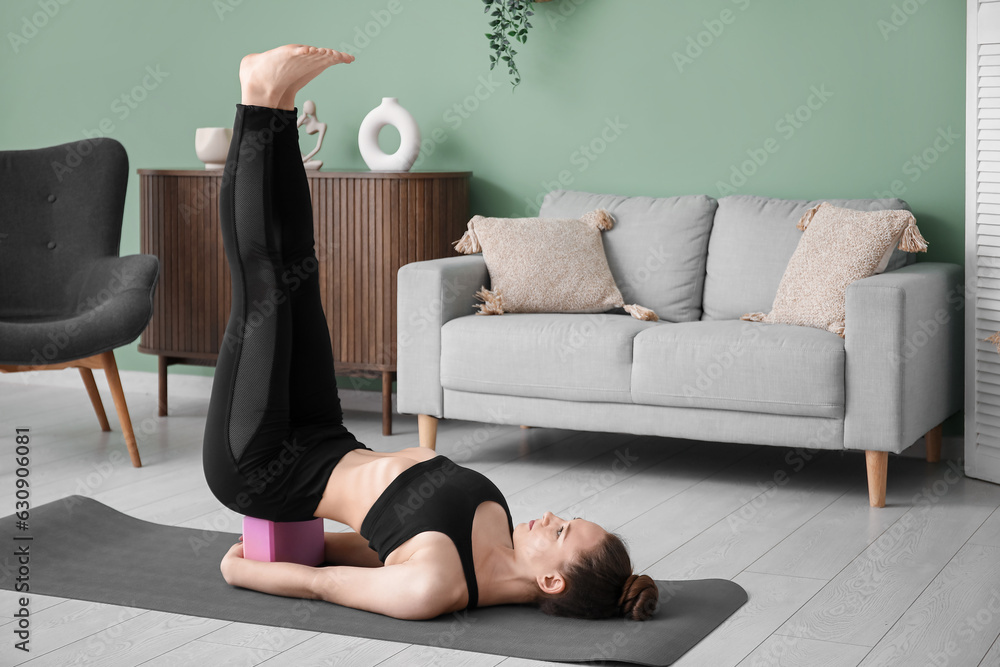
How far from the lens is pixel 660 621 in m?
2.21

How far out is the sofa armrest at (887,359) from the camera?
305cm

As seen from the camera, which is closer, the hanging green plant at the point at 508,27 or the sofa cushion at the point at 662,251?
the sofa cushion at the point at 662,251

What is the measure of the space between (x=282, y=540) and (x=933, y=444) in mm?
2244

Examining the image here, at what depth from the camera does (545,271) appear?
3736 mm

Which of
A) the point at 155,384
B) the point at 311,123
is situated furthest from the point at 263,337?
the point at 155,384

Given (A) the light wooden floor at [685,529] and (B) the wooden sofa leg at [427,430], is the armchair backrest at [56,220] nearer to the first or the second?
(A) the light wooden floor at [685,529]

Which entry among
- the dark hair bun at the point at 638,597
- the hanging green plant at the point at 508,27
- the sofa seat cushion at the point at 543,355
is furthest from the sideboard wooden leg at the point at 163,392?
the dark hair bun at the point at 638,597

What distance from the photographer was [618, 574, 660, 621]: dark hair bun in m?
2.14

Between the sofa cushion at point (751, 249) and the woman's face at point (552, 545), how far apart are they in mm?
1675

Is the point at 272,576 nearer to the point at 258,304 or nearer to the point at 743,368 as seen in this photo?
the point at 258,304

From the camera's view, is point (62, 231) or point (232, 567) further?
point (62, 231)

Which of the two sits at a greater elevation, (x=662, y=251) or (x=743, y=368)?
(x=662, y=251)

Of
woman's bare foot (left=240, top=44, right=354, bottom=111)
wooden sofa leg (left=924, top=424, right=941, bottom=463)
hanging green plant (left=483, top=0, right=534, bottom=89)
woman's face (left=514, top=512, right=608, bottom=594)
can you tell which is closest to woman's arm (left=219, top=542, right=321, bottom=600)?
woman's face (left=514, top=512, right=608, bottom=594)

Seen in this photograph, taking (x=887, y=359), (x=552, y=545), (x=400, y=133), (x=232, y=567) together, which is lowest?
(x=232, y=567)
